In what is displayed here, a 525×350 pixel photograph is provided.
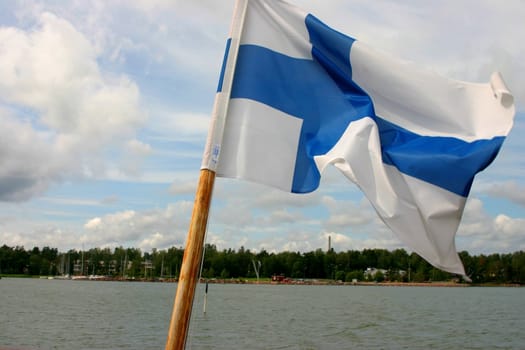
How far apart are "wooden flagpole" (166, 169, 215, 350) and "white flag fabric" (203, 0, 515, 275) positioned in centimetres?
44

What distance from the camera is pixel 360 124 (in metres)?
6.09

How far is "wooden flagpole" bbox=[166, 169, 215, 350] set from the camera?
15.6ft

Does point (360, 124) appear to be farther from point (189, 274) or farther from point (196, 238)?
point (189, 274)

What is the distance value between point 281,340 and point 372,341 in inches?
220

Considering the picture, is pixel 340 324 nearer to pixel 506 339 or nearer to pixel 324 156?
pixel 506 339

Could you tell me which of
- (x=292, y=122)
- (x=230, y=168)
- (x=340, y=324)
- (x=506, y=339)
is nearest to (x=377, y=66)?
(x=292, y=122)

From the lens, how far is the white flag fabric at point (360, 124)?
567 centimetres

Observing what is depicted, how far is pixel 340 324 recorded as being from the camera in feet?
162

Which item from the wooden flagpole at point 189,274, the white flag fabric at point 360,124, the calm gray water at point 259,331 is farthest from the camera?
the calm gray water at point 259,331

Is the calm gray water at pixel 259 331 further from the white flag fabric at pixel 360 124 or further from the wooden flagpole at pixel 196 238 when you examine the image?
the wooden flagpole at pixel 196 238

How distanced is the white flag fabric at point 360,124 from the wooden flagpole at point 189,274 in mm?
438

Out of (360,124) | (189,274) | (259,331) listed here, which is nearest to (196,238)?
(189,274)

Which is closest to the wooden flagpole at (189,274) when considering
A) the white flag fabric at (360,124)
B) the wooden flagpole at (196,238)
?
the wooden flagpole at (196,238)

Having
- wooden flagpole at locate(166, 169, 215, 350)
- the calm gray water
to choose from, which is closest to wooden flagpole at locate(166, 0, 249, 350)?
wooden flagpole at locate(166, 169, 215, 350)
